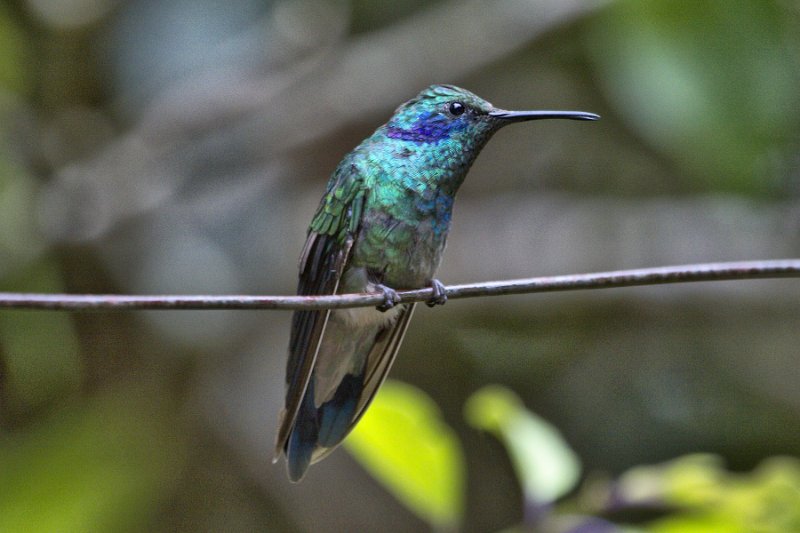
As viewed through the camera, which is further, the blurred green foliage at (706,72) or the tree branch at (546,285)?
the blurred green foliage at (706,72)

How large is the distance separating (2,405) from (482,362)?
1.80 metres

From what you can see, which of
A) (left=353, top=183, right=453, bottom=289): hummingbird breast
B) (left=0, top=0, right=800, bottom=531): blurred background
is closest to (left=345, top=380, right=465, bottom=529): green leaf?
(left=353, top=183, right=453, bottom=289): hummingbird breast

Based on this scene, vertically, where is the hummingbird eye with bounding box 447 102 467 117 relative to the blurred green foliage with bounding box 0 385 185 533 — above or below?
above

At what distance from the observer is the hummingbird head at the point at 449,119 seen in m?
2.00

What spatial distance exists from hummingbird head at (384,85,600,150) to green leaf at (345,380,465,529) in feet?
1.83

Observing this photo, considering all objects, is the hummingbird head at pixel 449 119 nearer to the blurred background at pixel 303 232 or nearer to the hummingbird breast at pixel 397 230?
the hummingbird breast at pixel 397 230

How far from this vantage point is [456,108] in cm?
203

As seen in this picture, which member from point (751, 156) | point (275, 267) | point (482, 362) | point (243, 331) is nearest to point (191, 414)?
point (243, 331)

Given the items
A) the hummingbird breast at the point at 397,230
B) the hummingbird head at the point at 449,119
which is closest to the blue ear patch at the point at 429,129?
the hummingbird head at the point at 449,119

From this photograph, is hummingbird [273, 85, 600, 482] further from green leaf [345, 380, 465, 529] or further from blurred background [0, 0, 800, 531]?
blurred background [0, 0, 800, 531]

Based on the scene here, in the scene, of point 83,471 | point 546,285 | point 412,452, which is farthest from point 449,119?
point 83,471

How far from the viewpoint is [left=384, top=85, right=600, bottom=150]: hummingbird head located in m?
2.00

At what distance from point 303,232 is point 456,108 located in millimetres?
1734

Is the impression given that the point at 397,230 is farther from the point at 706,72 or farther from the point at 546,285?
the point at 706,72
